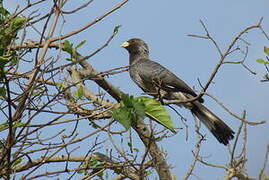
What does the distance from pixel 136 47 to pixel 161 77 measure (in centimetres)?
166

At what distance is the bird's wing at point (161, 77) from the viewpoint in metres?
6.75

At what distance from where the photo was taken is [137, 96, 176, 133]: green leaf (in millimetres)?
3330

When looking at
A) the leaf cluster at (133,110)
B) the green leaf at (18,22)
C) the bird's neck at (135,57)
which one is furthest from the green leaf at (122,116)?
the bird's neck at (135,57)

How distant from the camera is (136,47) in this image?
8508 mm

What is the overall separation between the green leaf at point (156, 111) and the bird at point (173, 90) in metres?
2.56

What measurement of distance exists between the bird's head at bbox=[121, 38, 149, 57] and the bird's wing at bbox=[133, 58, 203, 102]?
0.85 meters

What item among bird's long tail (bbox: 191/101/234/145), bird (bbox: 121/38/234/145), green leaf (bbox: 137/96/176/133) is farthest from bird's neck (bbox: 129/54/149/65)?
green leaf (bbox: 137/96/176/133)

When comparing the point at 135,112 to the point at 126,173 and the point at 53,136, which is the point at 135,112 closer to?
the point at 53,136

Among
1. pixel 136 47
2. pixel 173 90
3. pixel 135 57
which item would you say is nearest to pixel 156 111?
pixel 173 90

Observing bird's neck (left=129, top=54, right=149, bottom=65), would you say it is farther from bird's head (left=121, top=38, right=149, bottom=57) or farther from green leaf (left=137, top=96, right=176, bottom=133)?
green leaf (left=137, top=96, right=176, bottom=133)

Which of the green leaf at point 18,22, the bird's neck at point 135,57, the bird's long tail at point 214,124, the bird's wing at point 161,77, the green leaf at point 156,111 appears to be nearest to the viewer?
the green leaf at point 18,22

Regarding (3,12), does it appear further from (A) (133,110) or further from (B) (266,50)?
(B) (266,50)

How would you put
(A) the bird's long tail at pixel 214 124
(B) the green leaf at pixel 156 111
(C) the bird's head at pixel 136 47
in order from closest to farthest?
(B) the green leaf at pixel 156 111 < (A) the bird's long tail at pixel 214 124 < (C) the bird's head at pixel 136 47

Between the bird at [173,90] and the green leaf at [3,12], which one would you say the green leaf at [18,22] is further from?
the bird at [173,90]
